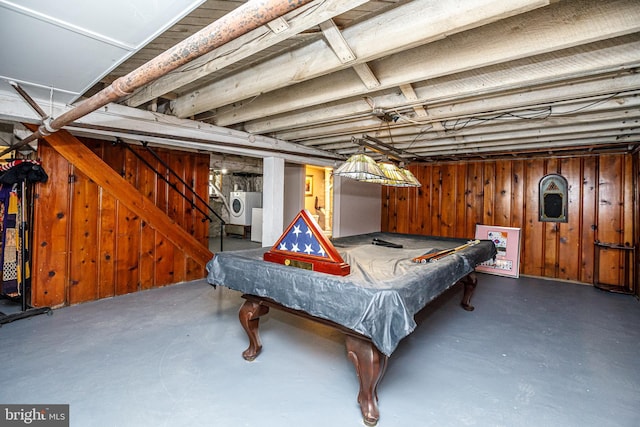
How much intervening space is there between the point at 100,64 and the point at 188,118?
6.00ft

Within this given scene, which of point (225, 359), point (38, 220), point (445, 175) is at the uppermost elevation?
point (445, 175)

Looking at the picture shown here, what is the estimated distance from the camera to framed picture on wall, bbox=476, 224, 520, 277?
535cm

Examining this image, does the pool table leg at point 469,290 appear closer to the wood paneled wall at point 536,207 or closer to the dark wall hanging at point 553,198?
the wood paneled wall at point 536,207

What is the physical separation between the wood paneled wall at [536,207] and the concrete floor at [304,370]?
6.03ft

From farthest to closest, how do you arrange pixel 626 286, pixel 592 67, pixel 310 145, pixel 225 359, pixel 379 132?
Answer: pixel 310 145 → pixel 626 286 → pixel 379 132 → pixel 225 359 → pixel 592 67

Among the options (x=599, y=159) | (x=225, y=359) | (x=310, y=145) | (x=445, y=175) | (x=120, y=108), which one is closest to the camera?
(x=225, y=359)

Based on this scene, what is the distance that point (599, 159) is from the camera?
4.90 m

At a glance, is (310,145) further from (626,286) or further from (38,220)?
(626,286)

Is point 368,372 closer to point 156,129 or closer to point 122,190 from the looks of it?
point 156,129

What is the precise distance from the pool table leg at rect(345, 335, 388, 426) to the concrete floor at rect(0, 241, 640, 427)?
0.09 meters

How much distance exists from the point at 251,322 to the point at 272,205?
8.15ft

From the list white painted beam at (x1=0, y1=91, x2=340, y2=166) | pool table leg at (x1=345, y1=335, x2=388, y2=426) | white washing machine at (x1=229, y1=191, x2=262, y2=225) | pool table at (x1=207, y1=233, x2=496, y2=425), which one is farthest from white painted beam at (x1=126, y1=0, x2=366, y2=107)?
white washing machine at (x1=229, y1=191, x2=262, y2=225)

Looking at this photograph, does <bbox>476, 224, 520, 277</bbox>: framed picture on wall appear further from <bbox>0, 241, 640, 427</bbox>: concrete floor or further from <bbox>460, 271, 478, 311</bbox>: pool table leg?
<bbox>460, 271, 478, 311</bbox>: pool table leg

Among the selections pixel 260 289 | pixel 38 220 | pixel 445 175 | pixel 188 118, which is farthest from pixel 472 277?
pixel 38 220
